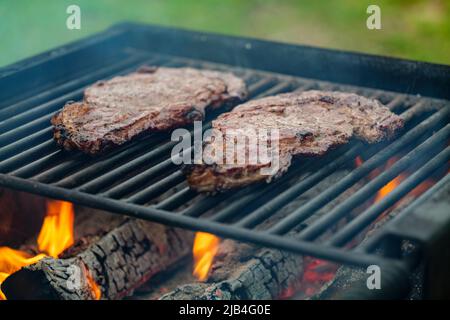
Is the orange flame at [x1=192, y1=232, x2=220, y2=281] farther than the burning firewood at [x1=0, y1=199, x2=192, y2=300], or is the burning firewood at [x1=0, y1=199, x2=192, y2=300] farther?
the orange flame at [x1=192, y1=232, x2=220, y2=281]

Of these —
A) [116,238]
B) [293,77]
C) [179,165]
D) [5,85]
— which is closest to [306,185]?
[179,165]

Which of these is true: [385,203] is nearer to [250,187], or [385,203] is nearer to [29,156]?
[250,187]

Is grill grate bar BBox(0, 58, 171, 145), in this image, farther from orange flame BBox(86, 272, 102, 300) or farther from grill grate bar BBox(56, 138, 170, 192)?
orange flame BBox(86, 272, 102, 300)

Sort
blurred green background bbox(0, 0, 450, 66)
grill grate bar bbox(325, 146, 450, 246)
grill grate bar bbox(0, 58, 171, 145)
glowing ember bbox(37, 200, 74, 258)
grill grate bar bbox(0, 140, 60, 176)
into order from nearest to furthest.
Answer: grill grate bar bbox(325, 146, 450, 246)
grill grate bar bbox(0, 140, 60, 176)
grill grate bar bbox(0, 58, 171, 145)
glowing ember bbox(37, 200, 74, 258)
blurred green background bbox(0, 0, 450, 66)

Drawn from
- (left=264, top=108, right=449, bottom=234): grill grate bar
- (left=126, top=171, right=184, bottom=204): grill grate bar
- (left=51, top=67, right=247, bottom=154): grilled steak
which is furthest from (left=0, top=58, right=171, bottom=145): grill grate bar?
(left=264, top=108, right=449, bottom=234): grill grate bar

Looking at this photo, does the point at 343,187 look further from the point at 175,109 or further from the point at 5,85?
the point at 5,85

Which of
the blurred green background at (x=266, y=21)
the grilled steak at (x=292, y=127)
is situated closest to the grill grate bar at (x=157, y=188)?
the grilled steak at (x=292, y=127)

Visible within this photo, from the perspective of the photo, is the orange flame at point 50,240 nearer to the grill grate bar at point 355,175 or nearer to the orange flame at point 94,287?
the orange flame at point 94,287
